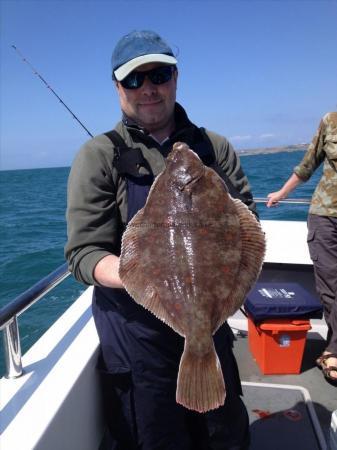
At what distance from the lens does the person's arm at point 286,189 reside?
4570mm

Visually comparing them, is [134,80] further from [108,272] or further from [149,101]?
[108,272]

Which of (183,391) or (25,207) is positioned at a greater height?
(183,391)

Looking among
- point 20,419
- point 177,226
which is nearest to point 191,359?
point 177,226

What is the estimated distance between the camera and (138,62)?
2020mm

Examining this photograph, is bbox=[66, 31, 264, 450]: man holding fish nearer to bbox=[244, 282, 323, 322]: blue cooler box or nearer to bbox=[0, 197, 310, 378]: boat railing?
bbox=[0, 197, 310, 378]: boat railing

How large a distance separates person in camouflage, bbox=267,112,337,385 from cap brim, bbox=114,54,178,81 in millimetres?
2547

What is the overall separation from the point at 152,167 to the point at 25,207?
2432 centimetres

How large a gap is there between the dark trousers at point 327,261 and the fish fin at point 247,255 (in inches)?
92.5

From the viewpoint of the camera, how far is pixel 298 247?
16.9ft

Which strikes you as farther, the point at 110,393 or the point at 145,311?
the point at 110,393

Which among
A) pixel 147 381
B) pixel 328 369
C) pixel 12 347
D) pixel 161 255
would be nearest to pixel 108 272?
pixel 161 255

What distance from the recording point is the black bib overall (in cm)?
218

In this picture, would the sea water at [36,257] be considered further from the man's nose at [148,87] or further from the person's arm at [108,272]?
the man's nose at [148,87]

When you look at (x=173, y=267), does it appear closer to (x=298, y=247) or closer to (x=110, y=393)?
(x=110, y=393)
